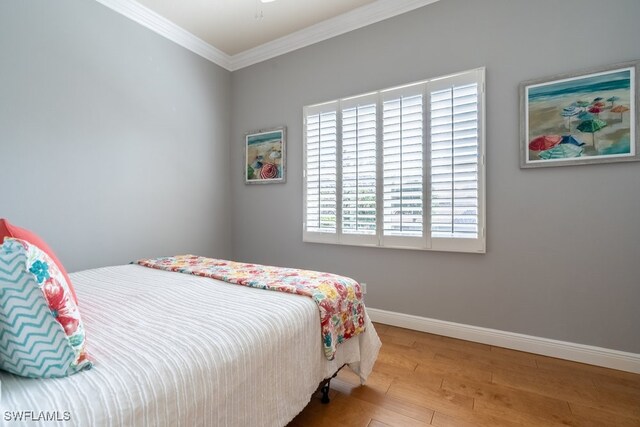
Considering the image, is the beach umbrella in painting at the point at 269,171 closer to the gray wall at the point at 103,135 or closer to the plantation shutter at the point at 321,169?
the plantation shutter at the point at 321,169

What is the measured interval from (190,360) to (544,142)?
259cm

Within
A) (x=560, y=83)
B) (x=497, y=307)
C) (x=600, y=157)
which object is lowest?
(x=497, y=307)

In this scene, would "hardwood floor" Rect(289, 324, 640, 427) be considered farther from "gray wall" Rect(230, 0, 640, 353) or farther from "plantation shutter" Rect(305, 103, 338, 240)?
"plantation shutter" Rect(305, 103, 338, 240)

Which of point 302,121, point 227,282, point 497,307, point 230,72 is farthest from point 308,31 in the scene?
point 497,307

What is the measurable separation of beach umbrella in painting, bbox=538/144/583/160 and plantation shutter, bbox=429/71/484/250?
430mm

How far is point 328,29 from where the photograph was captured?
2.97m

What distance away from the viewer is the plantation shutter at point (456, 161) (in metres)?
2.32

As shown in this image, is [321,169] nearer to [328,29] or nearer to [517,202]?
[328,29]

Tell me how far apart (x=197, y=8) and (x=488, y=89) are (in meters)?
2.77

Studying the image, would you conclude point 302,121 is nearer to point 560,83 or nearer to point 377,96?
point 377,96

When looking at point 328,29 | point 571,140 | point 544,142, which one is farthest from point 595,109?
point 328,29

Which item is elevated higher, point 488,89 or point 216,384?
point 488,89

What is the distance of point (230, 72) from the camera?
3.76 metres

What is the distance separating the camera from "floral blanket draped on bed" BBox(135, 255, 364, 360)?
1.40 m
